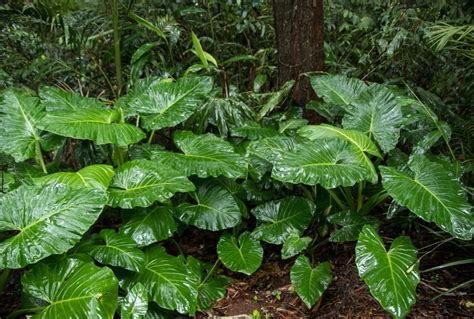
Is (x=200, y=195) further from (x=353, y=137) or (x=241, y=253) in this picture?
(x=353, y=137)

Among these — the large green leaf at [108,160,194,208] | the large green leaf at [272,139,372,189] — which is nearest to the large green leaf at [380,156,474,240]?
the large green leaf at [272,139,372,189]

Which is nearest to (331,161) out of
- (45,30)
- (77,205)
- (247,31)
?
(77,205)

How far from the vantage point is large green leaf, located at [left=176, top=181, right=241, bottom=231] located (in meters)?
2.37

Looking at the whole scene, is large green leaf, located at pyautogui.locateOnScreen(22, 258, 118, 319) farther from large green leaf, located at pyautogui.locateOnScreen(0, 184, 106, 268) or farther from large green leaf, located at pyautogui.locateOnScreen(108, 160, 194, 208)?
large green leaf, located at pyautogui.locateOnScreen(108, 160, 194, 208)

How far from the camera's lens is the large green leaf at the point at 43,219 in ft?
5.81

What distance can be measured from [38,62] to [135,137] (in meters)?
1.62

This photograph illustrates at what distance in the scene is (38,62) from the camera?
3445 millimetres

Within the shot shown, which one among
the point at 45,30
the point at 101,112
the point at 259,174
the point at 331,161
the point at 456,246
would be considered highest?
the point at 45,30

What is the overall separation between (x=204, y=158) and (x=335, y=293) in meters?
1.01

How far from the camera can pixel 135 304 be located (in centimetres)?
189

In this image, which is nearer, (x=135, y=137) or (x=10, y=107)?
(x=135, y=137)

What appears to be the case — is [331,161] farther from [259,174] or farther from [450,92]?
[450,92]

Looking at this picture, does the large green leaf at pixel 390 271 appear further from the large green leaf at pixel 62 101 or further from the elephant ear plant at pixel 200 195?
the large green leaf at pixel 62 101

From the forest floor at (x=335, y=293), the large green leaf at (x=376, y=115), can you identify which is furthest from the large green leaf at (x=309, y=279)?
the large green leaf at (x=376, y=115)
